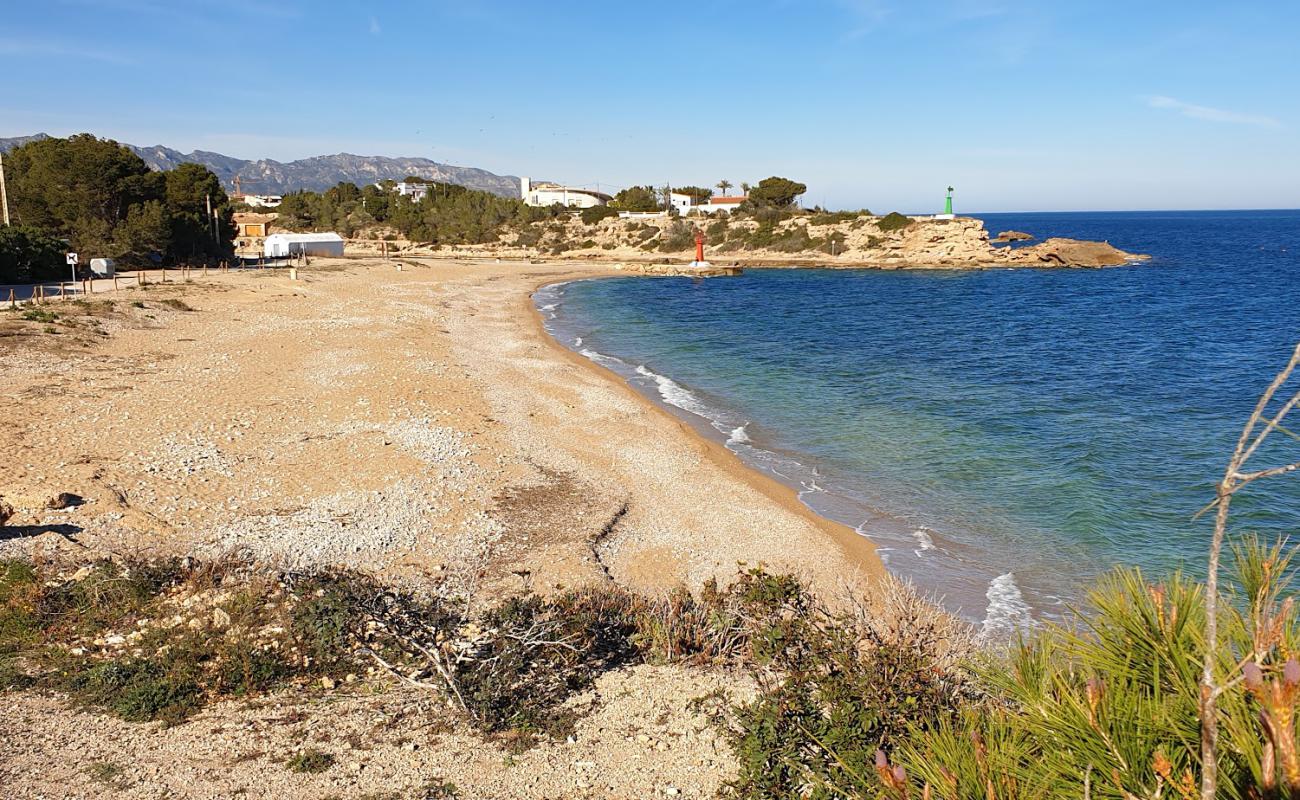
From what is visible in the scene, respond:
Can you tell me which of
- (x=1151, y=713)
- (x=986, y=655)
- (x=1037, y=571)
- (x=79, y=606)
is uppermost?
(x=1151, y=713)

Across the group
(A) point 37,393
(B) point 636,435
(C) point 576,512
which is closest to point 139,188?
(A) point 37,393

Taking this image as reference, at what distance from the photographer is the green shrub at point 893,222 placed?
279ft

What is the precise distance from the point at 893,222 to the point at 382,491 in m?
80.7

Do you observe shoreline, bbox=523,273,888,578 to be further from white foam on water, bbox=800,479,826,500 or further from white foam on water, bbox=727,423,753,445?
white foam on water, bbox=727,423,753,445

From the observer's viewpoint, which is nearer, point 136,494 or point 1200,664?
point 1200,664

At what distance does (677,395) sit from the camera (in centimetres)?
2469

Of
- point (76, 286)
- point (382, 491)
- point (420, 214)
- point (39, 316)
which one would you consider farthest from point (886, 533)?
point (420, 214)

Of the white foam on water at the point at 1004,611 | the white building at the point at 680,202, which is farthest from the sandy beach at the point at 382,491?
the white building at the point at 680,202

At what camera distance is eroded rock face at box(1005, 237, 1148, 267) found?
78.9m

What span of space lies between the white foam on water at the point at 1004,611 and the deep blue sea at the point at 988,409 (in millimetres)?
41

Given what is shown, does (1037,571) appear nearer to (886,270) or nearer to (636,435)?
(636,435)

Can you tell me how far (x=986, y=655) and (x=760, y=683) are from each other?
3.00 metres

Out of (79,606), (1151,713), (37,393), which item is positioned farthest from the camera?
(37,393)

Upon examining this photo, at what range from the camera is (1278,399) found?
83.1 feet
